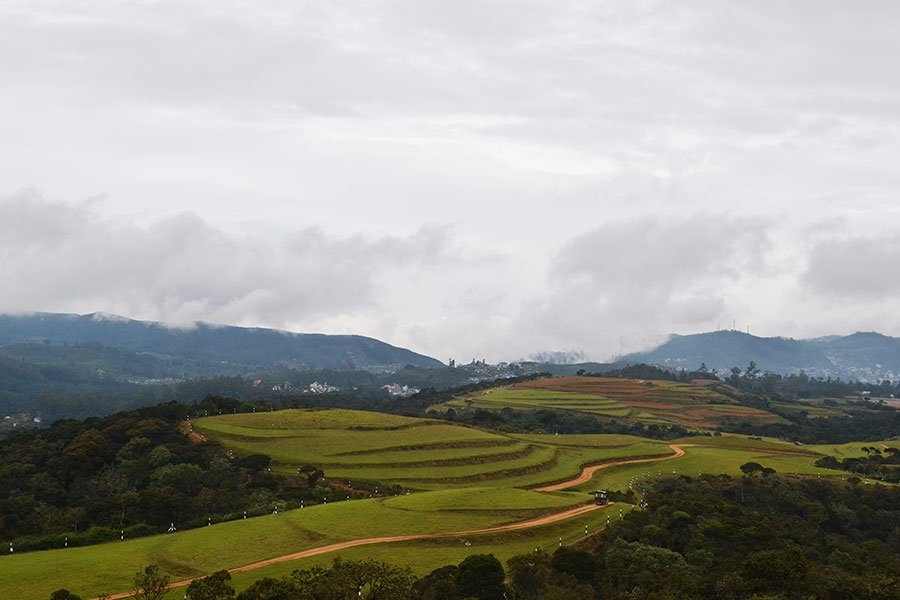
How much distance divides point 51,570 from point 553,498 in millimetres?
41275

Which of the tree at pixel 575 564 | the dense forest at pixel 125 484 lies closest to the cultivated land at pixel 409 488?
the dense forest at pixel 125 484

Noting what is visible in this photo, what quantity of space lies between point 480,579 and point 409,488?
37609 mm

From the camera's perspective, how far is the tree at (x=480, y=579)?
146ft

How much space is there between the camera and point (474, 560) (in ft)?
151

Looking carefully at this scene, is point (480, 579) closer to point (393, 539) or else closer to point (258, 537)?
point (393, 539)

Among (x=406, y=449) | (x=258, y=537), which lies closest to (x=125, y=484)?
(x=258, y=537)

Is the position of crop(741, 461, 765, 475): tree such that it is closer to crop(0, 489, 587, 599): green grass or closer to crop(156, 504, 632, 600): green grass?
crop(0, 489, 587, 599): green grass

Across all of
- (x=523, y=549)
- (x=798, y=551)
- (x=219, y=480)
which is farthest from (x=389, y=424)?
(x=798, y=551)

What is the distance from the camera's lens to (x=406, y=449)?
318ft

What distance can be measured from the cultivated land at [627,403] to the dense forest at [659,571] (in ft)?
290

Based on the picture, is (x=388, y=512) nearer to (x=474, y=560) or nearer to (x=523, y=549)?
(x=523, y=549)

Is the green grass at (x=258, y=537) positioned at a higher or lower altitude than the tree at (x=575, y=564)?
higher

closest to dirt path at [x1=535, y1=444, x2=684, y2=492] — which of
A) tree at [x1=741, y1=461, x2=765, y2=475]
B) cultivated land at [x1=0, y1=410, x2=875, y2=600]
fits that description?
cultivated land at [x1=0, y1=410, x2=875, y2=600]

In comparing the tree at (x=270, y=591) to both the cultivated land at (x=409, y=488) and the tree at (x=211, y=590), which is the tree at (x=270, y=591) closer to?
the tree at (x=211, y=590)
